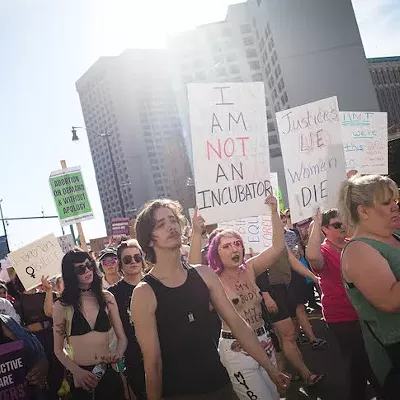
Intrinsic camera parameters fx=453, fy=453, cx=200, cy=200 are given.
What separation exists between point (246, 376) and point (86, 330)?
4.30 ft

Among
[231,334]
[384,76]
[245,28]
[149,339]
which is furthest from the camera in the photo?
[384,76]

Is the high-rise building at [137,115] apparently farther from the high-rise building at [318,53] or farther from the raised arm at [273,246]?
the raised arm at [273,246]

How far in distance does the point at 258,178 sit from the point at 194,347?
6.63 feet

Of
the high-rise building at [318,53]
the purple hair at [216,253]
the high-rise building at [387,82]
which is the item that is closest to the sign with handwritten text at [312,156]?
the purple hair at [216,253]

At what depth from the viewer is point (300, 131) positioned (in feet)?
15.7

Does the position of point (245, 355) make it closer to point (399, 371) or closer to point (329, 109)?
point (399, 371)

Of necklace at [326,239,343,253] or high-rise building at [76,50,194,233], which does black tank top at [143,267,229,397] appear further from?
high-rise building at [76,50,194,233]

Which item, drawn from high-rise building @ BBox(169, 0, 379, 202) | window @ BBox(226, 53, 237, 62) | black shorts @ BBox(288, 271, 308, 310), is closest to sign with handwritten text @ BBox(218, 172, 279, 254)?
black shorts @ BBox(288, 271, 308, 310)

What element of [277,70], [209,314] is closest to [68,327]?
[209,314]

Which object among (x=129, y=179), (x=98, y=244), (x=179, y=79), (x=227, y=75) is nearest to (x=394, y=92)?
(x=227, y=75)

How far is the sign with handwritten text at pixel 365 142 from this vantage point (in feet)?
20.9

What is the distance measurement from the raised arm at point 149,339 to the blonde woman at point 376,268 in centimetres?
106

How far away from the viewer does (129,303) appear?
418cm

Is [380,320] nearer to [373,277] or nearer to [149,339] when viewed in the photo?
[373,277]
